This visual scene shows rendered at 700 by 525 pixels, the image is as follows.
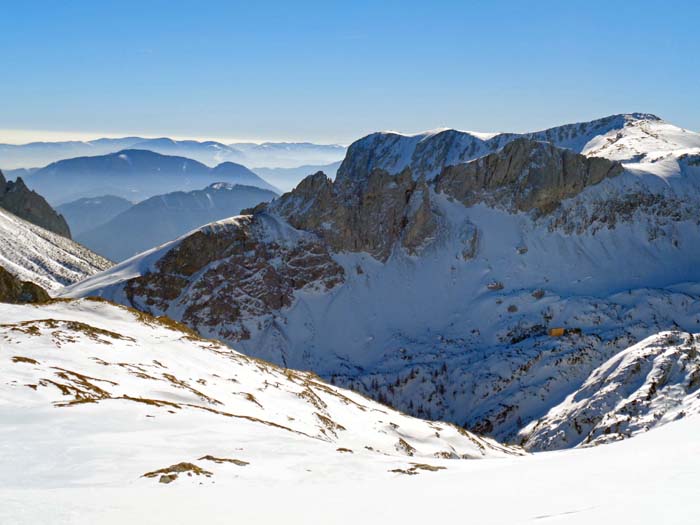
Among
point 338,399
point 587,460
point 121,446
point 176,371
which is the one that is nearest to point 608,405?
point 338,399

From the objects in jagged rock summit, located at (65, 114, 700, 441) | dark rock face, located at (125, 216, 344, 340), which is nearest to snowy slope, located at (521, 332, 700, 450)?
jagged rock summit, located at (65, 114, 700, 441)

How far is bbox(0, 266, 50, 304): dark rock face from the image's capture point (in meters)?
90.2

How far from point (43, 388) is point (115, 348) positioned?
24.8m

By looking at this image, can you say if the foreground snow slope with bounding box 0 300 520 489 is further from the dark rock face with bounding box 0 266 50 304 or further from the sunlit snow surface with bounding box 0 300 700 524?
the dark rock face with bounding box 0 266 50 304

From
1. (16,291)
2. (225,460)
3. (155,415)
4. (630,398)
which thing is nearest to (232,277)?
(16,291)

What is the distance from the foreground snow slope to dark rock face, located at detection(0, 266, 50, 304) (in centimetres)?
1740

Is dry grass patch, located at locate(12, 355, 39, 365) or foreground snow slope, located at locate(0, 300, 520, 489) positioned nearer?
foreground snow slope, located at locate(0, 300, 520, 489)

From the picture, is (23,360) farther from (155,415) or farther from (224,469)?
(224,469)

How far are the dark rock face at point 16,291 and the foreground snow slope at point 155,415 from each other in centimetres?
1740

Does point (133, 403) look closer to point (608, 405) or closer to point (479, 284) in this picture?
point (608, 405)

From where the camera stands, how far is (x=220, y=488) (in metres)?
22.9

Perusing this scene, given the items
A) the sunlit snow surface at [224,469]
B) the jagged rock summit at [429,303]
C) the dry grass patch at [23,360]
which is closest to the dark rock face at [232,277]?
the jagged rock summit at [429,303]

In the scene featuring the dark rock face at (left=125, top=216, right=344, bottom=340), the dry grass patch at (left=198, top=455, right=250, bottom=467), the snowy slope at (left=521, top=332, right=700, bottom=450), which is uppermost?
the dry grass patch at (left=198, top=455, right=250, bottom=467)

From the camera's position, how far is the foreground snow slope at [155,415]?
25388mm
